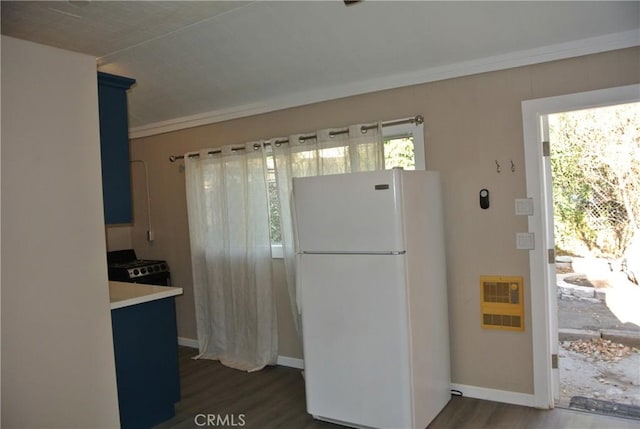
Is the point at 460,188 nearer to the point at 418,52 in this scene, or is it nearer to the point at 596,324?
the point at 418,52

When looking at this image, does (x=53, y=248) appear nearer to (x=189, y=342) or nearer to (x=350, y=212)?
(x=350, y=212)

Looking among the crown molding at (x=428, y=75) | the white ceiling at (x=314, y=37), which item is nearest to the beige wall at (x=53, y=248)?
the white ceiling at (x=314, y=37)

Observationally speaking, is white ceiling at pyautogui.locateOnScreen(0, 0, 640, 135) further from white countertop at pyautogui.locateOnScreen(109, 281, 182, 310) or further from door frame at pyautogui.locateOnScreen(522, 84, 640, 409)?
white countertop at pyautogui.locateOnScreen(109, 281, 182, 310)

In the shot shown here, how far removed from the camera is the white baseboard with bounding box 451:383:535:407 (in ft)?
9.82

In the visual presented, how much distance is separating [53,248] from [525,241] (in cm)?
273

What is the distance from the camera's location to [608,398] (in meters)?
3.14

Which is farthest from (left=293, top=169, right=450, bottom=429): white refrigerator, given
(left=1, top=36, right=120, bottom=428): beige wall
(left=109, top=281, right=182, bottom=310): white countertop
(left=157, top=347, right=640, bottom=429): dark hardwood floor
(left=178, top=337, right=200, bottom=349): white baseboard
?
(left=178, top=337, right=200, bottom=349): white baseboard

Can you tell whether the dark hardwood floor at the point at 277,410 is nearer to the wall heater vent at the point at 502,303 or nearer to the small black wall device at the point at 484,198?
the wall heater vent at the point at 502,303

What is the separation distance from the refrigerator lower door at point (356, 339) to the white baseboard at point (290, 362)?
99cm

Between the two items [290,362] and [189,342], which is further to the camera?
[189,342]

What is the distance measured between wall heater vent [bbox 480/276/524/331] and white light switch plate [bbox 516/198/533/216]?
434 millimetres

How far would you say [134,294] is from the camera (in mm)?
2852

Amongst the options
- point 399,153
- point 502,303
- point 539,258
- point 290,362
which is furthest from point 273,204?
point 539,258

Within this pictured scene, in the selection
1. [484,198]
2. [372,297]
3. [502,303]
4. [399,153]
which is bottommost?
[502,303]
